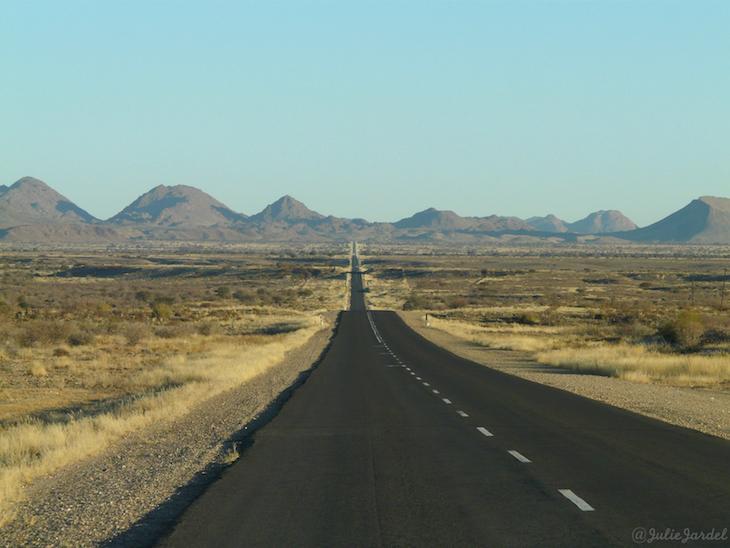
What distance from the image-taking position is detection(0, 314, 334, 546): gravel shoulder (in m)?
8.78

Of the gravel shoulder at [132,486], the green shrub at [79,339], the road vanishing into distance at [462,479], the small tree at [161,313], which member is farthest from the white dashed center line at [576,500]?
the small tree at [161,313]

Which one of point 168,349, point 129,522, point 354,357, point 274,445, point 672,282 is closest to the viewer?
point 129,522

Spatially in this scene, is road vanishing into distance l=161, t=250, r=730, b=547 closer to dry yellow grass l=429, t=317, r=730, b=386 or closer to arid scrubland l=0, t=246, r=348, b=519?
arid scrubland l=0, t=246, r=348, b=519

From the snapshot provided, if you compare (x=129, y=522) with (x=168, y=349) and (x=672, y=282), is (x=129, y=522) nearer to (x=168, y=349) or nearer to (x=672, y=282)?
(x=168, y=349)

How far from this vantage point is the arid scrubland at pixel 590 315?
3388 centimetres

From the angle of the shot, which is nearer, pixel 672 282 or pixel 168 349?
pixel 168 349

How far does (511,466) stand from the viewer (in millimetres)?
11867

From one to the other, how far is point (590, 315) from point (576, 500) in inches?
2493

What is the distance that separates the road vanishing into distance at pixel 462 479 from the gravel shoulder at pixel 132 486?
0.43m

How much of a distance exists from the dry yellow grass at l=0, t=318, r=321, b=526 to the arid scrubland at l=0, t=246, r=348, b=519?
32 mm

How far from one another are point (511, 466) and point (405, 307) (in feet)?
265

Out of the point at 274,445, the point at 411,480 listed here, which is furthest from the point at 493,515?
the point at 274,445

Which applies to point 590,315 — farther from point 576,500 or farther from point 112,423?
point 576,500

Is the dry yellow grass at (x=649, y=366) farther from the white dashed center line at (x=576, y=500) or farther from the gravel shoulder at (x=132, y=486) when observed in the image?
the white dashed center line at (x=576, y=500)
